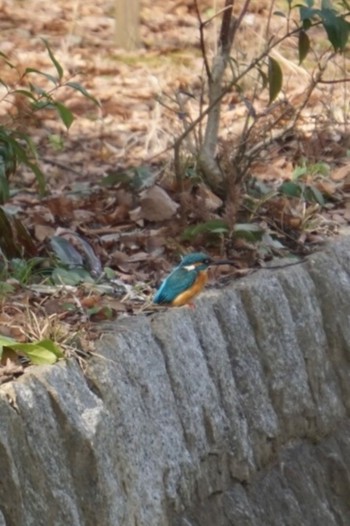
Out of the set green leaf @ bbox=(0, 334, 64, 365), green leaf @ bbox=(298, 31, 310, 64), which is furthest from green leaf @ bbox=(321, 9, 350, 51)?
green leaf @ bbox=(0, 334, 64, 365)

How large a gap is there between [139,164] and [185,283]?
2.45m

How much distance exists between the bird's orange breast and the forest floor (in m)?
0.16

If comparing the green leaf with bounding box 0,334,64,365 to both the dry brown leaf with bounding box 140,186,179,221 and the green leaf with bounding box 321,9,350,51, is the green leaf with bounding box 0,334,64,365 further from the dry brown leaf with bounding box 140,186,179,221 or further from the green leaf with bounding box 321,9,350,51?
the green leaf with bounding box 321,9,350,51

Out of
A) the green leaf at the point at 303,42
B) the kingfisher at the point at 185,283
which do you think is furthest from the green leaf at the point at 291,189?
the kingfisher at the point at 185,283

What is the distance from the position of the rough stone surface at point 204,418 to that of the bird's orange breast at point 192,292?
3cm

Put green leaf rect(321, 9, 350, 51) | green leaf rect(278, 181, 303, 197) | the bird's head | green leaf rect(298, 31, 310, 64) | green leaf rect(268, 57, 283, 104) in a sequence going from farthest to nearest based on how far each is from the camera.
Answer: green leaf rect(278, 181, 303, 197) → green leaf rect(268, 57, 283, 104) → green leaf rect(298, 31, 310, 64) → green leaf rect(321, 9, 350, 51) → the bird's head

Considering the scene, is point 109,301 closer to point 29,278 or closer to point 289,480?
point 29,278

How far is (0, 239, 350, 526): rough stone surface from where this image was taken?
11.5ft

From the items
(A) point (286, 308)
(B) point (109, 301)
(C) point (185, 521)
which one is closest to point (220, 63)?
(A) point (286, 308)

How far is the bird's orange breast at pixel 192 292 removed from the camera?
4336mm

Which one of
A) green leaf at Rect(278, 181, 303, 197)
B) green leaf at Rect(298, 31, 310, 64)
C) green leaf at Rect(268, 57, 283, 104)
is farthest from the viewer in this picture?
green leaf at Rect(278, 181, 303, 197)

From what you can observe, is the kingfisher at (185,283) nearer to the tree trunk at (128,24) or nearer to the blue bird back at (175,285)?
the blue bird back at (175,285)

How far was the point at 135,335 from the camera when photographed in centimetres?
404

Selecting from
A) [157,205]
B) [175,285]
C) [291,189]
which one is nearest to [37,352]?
[175,285]
